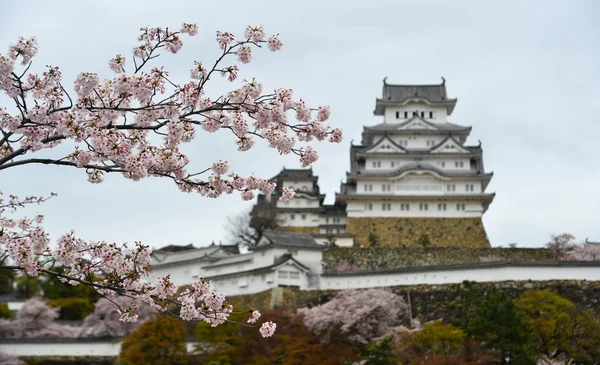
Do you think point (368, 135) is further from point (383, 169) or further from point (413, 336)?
point (413, 336)

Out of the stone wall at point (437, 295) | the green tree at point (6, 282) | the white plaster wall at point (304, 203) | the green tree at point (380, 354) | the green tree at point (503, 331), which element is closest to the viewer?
the green tree at point (503, 331)

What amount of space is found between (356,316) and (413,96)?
21.9m

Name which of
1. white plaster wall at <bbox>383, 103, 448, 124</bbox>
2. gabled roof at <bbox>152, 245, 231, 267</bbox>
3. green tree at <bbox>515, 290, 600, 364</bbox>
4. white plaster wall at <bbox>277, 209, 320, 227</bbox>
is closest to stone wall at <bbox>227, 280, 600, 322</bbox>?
green tree at <bbox>515, 290, 600, 364</bbox>

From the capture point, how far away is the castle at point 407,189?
38.8 metres

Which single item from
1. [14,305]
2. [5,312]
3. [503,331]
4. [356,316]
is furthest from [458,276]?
[14,305]

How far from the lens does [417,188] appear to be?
39.6m

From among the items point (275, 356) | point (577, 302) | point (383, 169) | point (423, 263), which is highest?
point (383, 169)

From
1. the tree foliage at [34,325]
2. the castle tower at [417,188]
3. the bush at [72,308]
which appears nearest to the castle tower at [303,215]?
the castle tower at [417,188]

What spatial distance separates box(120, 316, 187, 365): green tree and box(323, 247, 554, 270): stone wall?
388 inches

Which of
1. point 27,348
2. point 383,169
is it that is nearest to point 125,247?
point 27,348

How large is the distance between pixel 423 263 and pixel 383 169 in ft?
32.2

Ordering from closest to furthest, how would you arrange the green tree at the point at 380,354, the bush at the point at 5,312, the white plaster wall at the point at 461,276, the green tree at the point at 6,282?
the green tree at the point at 380,354, the white plaster wall at the point at 461,276, the bush at the point at 5,312, the green tree at the point at 6,282

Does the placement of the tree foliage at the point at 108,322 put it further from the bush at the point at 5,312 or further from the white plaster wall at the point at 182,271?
the bush at the point at 5,312

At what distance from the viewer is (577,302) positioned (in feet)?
82.3
